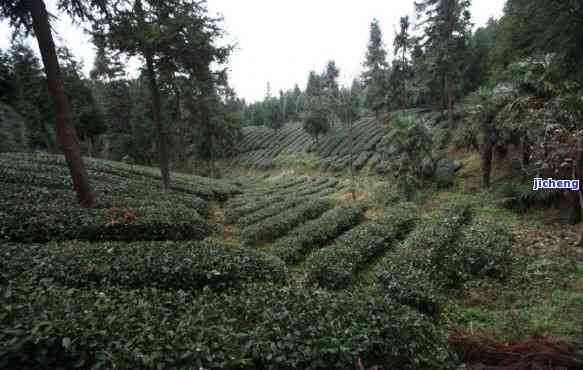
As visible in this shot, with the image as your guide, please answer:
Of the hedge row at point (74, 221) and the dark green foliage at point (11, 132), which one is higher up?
the dark green foliage at point (11, 132)

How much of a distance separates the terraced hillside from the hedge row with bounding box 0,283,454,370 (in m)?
20.8

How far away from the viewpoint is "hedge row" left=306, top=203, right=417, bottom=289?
6688 mm

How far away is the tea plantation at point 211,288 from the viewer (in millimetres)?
2805

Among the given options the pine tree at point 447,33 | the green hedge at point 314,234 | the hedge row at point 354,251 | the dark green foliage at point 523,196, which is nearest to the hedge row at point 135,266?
the hedge row at point 354,251

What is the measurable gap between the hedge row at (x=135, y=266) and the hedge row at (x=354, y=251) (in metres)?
1.23

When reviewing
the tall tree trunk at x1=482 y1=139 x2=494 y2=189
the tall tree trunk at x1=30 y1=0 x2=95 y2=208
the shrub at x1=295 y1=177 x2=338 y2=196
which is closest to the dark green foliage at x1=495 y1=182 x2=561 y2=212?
the tall tree trunk at x1=482 y1=139 x2=494 y2=189

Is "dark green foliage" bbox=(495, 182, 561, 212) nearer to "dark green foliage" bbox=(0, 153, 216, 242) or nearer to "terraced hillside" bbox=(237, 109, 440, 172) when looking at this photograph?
"terraced hillside" bbox=(237, 109, 440, 172)

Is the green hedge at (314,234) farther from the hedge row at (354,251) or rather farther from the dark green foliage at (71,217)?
the dark green foliage at (71,217)

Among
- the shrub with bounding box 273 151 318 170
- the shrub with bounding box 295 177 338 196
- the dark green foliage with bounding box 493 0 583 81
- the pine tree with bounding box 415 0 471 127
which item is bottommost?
the shrub with bounding box 295 177 338 196

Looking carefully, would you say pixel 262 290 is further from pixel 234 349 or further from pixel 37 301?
pixel 37 301

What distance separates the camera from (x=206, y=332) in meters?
3.14

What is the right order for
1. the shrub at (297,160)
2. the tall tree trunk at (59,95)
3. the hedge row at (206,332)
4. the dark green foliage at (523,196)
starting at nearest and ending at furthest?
the hedge row at (206,332) → the tall tree trunk at (59,95) → the dark green foliage at (523,196) → the shrub at (297,160)

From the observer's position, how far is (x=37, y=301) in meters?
3.23

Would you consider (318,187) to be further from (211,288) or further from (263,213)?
(211,288)
